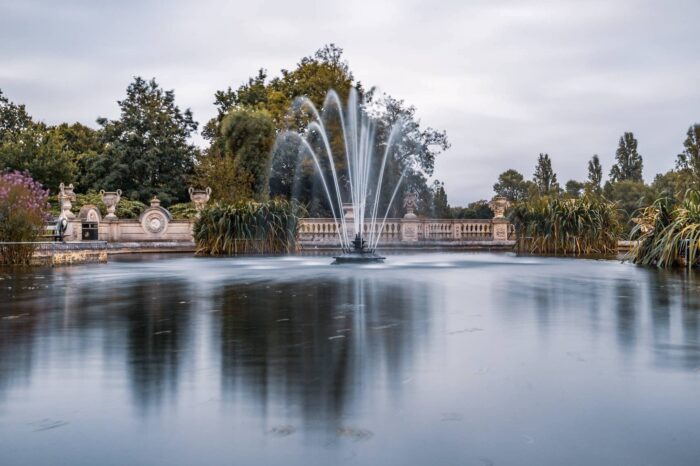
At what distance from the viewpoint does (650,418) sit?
374 centimetres

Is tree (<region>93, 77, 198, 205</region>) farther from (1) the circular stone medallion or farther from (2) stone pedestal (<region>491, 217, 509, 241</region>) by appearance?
(2) stone pedestal (<region>491, 217, 509, 241</region>)

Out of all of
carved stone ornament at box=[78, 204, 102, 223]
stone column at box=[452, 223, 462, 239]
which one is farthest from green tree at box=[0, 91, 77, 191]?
stone column at box=[452, 223, 462, 239]

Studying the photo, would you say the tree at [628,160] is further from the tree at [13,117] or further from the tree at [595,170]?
the tree at [13,117]

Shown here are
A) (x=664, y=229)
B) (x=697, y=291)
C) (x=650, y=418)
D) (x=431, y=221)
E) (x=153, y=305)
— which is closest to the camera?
(x=650, y=418)

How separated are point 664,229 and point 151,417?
56.2ft

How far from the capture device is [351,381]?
15.2 ft

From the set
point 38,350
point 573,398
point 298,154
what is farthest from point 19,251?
point 298,154

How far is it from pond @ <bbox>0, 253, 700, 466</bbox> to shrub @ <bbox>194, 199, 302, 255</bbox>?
17.8 meters

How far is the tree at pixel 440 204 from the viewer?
51.9m

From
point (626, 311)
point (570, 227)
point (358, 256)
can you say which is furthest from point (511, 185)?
point (626, 311)

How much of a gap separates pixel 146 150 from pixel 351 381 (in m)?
51.7

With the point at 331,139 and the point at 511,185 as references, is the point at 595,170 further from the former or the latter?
the point at 331,139

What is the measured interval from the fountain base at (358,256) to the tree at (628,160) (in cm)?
6469

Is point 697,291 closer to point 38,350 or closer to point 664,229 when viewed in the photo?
point 664,229
